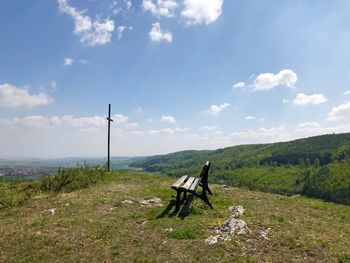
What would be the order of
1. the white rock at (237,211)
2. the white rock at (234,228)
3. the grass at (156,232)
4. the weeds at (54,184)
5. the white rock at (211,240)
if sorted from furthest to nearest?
1. the weeds at (54,184)
2. the white rock at (237,211)
3. the white rock at (234,228)
4. the white rock at (211,240)
5. the grass at (156,232)

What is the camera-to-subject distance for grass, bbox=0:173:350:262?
916cm

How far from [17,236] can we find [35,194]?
736 centimetres

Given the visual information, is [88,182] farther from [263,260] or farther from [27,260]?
[263,260]

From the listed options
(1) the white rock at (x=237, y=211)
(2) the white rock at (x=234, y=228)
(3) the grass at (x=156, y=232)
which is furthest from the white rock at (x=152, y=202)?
(2) the white rock at (x=234, y=228)

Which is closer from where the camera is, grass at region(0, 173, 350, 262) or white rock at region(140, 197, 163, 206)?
grass at region(0, 173, 350, 262)

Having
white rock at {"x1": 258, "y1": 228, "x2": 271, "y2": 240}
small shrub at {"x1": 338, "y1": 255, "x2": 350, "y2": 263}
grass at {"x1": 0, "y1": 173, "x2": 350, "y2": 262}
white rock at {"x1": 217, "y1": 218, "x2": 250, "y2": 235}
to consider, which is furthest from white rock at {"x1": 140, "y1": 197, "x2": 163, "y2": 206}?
small shrub at {"x1": 338, "y1": 255, "x2": 350, "y2": 263}

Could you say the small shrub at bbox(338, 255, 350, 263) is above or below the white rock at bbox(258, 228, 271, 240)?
below

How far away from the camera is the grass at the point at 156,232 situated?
916 cm

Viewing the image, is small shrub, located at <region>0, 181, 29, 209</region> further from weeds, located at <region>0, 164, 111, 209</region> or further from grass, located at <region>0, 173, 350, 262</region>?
grass, located at <region>0, 173, 350, 262</region>

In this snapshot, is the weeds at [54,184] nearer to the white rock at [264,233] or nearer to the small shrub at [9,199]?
the small shrub at [9,199]

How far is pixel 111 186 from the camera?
19969mm

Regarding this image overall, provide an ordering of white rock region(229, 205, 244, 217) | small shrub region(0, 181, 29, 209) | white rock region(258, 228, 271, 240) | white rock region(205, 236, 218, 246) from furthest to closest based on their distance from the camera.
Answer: small shrub region(0, 181, 29, 209), white rock region(229, 205, 244, 217), white rock region(258, 228, 271, 240), white rock region(205, 236, 218, 246)

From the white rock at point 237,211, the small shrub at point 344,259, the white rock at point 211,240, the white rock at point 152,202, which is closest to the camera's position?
the small shrub at point 344,259

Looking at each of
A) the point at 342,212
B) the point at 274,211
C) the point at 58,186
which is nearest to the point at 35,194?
the point at 58,186
